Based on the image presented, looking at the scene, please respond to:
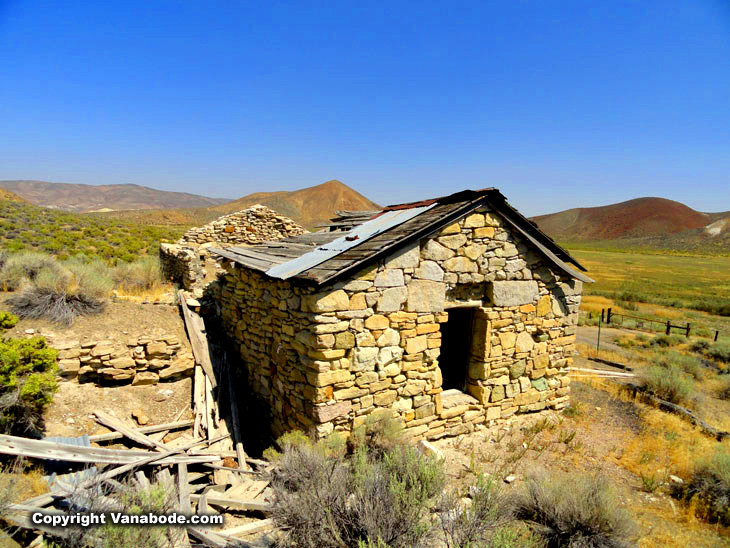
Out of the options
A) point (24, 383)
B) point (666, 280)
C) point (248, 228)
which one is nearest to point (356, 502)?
point (24, 383)

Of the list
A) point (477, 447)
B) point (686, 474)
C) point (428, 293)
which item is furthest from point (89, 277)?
point (686, 474)

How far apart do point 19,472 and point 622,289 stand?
1475 inches

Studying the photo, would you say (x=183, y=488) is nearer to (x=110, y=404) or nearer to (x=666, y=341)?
(x=110, y=404)

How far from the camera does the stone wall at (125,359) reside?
571 cm

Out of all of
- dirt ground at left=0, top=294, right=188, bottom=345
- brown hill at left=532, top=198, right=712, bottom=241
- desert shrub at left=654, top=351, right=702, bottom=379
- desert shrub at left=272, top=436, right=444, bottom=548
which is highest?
brown hill at left=532, top=198, right=712, bottom=241

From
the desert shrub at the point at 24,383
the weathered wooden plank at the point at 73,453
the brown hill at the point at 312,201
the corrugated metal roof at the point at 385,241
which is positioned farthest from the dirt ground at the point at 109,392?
the brown hill at the point at 312,201

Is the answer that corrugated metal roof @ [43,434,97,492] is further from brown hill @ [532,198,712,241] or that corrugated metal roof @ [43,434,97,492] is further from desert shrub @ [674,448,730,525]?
brown hill @ [532,198,712,241]

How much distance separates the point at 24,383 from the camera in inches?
180

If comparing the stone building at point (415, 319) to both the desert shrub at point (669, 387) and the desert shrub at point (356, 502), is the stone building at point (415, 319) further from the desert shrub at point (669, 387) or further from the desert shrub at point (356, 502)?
the desert shrub at point (669, 387)

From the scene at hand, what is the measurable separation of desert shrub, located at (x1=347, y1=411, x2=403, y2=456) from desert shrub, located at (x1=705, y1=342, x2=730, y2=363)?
14.9 metres

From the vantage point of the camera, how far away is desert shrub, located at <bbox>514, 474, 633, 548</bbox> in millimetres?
3350

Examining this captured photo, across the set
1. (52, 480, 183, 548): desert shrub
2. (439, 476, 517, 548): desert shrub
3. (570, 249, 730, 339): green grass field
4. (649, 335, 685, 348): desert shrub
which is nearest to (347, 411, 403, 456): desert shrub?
(439, 476, 517, 548): desert shrub

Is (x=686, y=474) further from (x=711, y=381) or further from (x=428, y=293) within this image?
(x=711, y=381)

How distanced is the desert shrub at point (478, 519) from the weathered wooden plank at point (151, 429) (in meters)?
4.26
